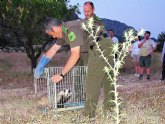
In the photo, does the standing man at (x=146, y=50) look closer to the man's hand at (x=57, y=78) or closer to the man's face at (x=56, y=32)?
the man's face at (x=56, y=32)

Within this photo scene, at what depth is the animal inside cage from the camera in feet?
24.1

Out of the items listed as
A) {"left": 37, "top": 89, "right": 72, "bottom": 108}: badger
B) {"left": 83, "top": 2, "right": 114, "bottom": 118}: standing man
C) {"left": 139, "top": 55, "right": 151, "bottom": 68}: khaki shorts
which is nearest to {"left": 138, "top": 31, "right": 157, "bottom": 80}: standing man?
{"left": 139, "top": 55, "right": 151, "bottom": 68}: khaki shorts

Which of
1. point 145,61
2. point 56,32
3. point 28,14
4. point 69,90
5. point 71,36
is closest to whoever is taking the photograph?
point 71,36

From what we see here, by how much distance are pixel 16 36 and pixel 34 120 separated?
11374mm

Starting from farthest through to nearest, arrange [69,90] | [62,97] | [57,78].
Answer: [69,90]
[62,97]
[57,78]

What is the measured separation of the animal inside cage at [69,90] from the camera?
7.36 m

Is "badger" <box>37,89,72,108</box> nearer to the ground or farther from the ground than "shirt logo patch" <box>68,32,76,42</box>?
nearer to the ground

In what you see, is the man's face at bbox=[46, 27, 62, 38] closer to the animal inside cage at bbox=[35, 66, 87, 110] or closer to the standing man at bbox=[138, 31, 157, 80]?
the animal inside cage at bbox=[35, 66, 87, 110]

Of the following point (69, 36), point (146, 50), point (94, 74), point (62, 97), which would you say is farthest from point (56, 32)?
point (146, 50)

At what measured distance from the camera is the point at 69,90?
297 inches

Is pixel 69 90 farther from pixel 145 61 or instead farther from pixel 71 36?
pixel 145 61

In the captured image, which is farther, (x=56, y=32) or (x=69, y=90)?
(x=69, y=90)

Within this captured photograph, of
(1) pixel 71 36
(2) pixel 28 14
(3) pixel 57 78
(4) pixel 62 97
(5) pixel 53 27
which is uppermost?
(2) pixel 28 14

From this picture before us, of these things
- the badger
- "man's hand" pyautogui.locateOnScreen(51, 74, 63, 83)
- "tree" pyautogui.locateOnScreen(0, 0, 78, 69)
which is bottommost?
the badger
